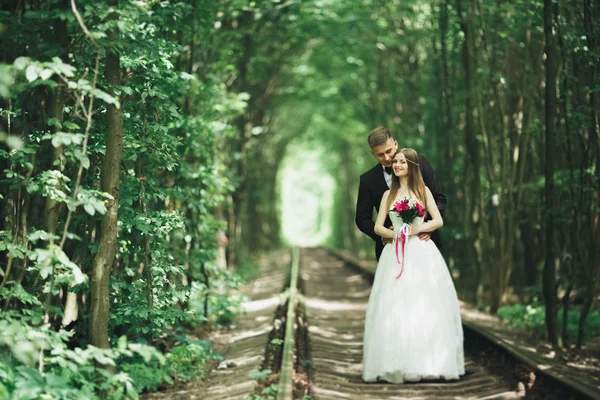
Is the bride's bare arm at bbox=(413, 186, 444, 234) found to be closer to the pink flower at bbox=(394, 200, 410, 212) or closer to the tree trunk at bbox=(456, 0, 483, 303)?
the pink flower at bbox=(394, 200, 410, 212)

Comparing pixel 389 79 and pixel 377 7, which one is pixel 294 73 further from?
pixel 377 7

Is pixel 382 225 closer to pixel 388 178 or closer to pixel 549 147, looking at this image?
pixel 388 178

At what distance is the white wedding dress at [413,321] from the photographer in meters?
7.40

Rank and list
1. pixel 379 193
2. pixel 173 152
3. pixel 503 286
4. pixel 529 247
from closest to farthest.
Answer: pixel 173 152 < pixel 379 193 < pixel 503 286 < pixel 529 247

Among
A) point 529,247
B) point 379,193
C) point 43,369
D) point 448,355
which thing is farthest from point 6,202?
point 529,247

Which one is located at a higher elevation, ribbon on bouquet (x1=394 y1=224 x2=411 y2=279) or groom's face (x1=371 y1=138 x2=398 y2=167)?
groom's face (x1=371 y1=138 x2=398 y2=167)

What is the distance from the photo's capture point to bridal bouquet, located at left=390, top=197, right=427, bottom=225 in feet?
24.4

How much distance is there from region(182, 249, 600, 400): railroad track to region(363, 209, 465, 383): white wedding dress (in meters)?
0.17

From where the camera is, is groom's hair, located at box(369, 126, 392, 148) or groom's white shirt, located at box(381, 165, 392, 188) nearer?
groom's hair, located at box(369, 126, 392, 148)

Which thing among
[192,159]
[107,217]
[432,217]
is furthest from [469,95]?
[107,217]

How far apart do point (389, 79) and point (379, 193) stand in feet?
61.8

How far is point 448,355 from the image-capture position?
749cm

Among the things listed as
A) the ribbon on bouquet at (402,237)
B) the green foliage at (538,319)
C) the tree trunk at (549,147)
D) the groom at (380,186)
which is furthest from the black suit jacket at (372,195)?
the green foliage at (538,319)

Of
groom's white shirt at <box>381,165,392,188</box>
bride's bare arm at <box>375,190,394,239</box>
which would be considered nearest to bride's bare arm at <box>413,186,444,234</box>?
bride's bare arm at <box>375,190,394,239</box>
